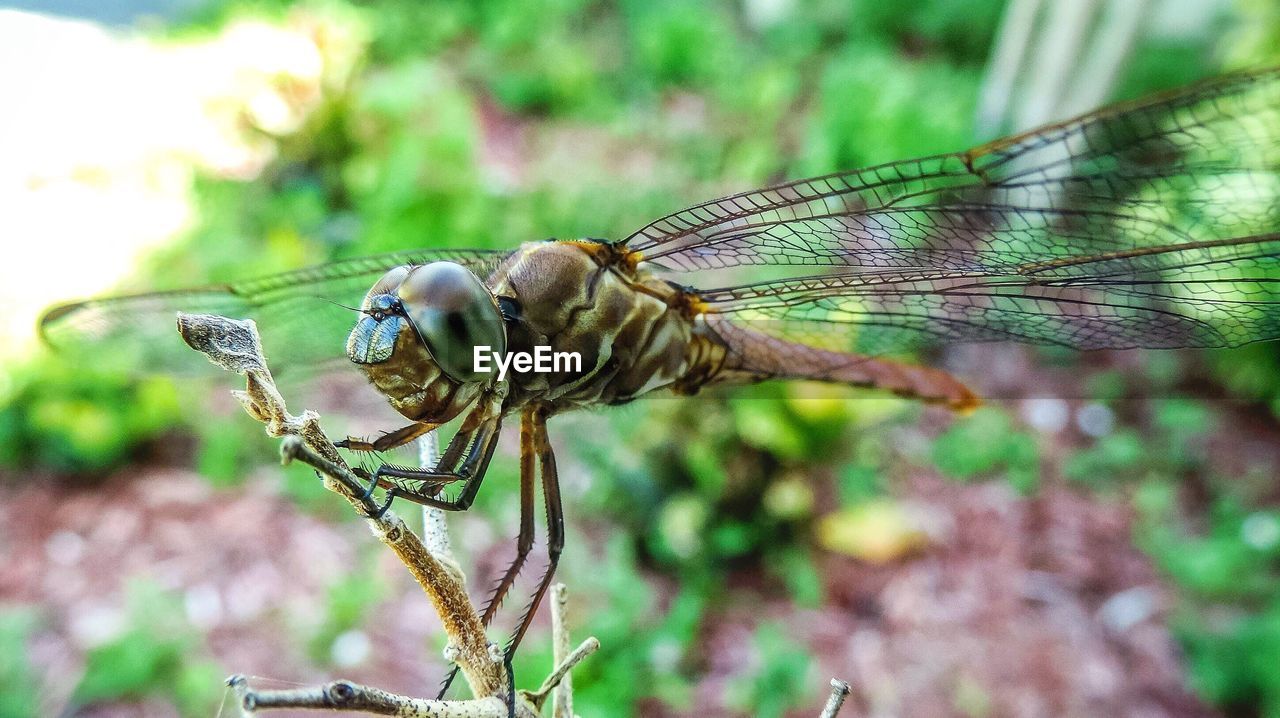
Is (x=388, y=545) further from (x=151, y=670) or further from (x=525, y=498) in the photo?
(x=151, y=670)

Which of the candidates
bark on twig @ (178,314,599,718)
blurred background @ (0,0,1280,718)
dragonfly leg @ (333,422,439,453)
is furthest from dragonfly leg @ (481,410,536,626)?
blurred background @ (0,0,1280,718)

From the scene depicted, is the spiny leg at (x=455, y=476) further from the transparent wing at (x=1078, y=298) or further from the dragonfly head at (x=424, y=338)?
the transparent wing at (x=1078, y=298)

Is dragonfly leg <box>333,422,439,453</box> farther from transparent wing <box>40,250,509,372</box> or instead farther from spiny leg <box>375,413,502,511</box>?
transparent wing <box>40,250,509,372</box>

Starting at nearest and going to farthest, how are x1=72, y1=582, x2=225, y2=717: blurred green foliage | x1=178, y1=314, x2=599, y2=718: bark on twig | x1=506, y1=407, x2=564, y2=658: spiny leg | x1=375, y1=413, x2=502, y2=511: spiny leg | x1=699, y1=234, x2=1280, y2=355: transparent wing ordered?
x1=178, y1=314, x2=599, y2=718: bark on twig
x1=375, y1=413, x2=502, y2=511: spiny leg
x1=506, y1=407, x2=564, y2=658: spiny leg
x1=699, y1=234, x2=1280, y2=355: transparent wing
x1=72, y1=582, x2=225, y2=717: blurred green foliage

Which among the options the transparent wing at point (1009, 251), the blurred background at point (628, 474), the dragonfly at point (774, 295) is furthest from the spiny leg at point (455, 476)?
the blurred background at point (628, 474)

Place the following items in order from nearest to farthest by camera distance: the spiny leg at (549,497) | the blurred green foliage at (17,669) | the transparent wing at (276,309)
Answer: the spiny leg at (549,497) < the transparent wing at (276,309) < the blurred green foliage at (17,669)

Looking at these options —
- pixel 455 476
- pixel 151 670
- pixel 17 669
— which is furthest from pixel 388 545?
pixel 17 669

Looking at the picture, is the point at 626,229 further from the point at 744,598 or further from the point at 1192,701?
the point at 1192,701
